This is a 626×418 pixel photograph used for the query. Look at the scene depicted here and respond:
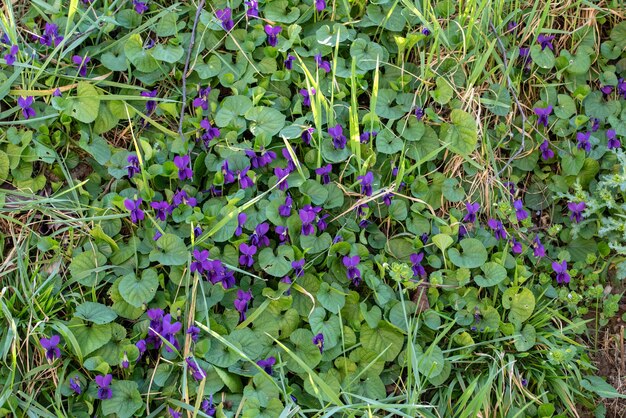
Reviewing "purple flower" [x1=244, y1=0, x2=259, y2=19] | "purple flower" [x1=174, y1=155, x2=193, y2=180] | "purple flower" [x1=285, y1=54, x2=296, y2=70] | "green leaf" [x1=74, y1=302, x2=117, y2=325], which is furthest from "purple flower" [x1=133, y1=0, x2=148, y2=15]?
"green leaf" [x1=74, y1=302, x2=117, y2=325]

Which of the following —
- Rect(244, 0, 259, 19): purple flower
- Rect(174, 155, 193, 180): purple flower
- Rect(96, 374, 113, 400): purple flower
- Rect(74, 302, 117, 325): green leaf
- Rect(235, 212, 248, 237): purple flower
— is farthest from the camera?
Rect(244, 0, 259, 19): purple flower

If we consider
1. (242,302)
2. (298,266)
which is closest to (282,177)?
(298,266)

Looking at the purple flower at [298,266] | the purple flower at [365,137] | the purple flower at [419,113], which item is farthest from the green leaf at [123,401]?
the purple flower at [419,113]

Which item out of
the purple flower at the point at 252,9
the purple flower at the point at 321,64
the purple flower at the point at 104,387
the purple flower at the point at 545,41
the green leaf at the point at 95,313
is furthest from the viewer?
the purple flower at the point at 545,41

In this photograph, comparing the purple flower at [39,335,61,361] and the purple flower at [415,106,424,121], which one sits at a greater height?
the purple flower at [415,106,424,121]

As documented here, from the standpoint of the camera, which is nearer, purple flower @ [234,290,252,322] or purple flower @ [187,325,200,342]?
purple flower @ [187,325,200,342]

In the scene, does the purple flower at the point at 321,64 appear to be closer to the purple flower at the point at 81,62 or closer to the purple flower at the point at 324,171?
the purple flower at the point at 324,171

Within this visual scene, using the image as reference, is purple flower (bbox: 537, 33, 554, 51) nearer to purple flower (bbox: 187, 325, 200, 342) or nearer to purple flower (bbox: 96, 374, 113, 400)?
purple flower (bbox: 187, 325, 200, 342)
